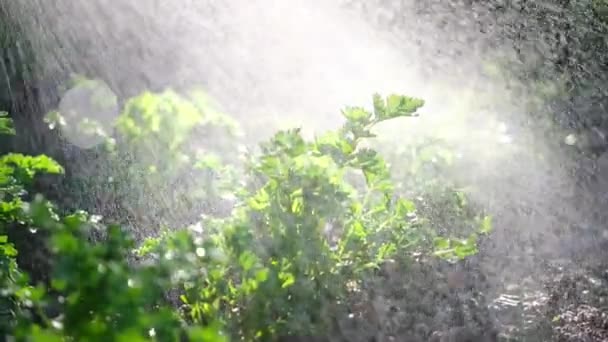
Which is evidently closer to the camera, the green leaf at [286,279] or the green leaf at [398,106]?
the green leaf at [286,279]

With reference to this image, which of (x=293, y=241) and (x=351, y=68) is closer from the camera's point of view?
(x=293, y=241)

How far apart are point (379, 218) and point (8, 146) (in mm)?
1359

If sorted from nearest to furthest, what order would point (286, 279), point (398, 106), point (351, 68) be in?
point (286, 279)
point (398, 106)
point (351, 68)

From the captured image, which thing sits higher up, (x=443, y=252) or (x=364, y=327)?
(x=443, y=252)

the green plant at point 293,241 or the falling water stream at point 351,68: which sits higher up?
the falling water stream at point 351,68

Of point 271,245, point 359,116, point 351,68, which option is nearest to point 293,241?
point 271,245

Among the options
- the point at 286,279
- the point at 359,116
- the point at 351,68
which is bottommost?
the point at 286,279

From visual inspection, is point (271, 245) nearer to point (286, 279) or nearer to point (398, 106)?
point (286, 279)

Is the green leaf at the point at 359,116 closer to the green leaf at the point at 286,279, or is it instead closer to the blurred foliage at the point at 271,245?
the blurred foliage at the point at 271,245

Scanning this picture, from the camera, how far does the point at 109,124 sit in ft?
7.89

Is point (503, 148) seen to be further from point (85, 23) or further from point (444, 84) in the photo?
point (85, 23)

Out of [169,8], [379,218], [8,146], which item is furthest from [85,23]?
[379,218]

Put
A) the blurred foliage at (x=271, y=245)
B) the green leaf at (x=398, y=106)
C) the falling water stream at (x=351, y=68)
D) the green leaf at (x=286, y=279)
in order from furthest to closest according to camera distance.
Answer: the falling water stream at (x=351, y=68), the green leaf at (x=398, y=106), the green leaf at (x=286, y=279), the blurred foliage at (x=271, y=245)

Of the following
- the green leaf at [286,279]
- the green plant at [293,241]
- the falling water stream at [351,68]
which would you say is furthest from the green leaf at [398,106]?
the falling water stream at [351,68]
